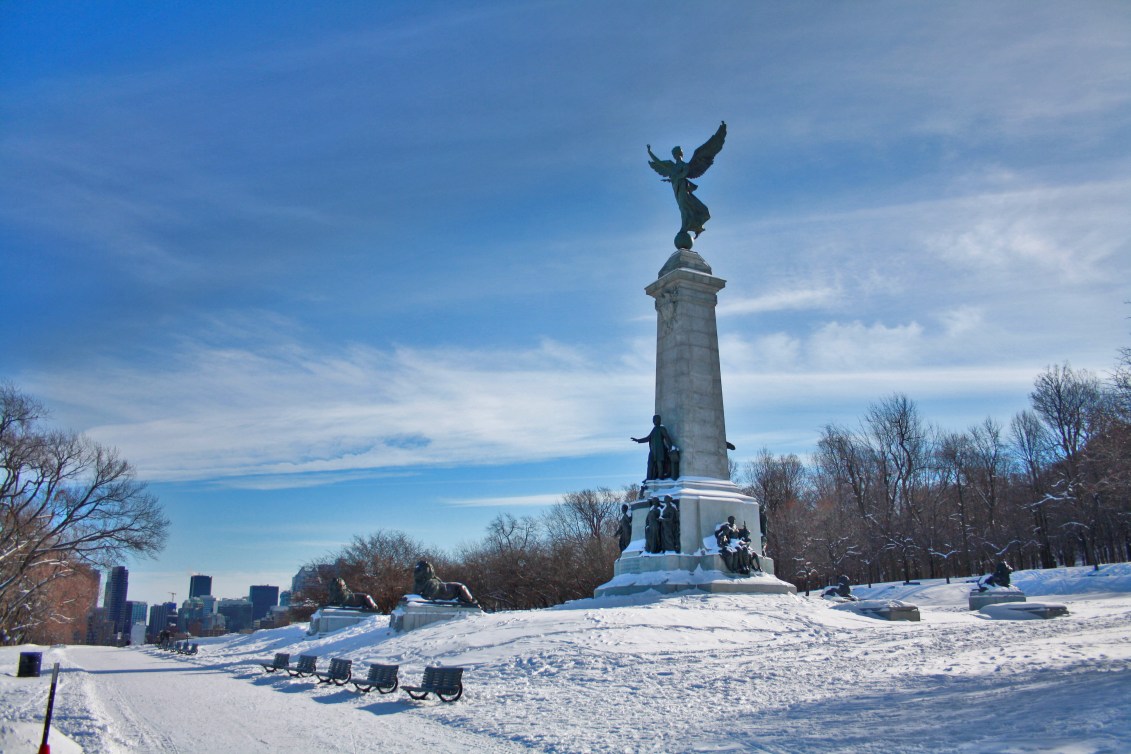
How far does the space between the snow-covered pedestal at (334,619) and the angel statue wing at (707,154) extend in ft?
69.3

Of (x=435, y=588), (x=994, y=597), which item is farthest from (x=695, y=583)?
(x=994, y=597)

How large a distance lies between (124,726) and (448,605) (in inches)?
527

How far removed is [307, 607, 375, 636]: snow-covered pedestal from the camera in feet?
102

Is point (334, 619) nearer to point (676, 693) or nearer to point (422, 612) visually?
point (422, 612)

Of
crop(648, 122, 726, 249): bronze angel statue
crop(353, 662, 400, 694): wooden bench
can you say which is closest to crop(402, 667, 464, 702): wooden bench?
crop(353, 662, 400, 694): wooden bench

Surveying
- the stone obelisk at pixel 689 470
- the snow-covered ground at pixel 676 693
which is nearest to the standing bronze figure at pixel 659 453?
the stone obelisk at pixel 689 470

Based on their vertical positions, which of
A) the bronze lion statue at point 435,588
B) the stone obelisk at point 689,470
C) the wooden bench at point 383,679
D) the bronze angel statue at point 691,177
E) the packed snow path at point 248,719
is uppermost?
the bronze angel statue at point 691,177

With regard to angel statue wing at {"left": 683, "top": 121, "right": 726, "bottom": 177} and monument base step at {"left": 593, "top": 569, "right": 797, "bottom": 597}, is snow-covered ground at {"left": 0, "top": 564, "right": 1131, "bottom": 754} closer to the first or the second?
monument base step at {"left": 593, "top": 569, "right": 797, "bottom": 597}

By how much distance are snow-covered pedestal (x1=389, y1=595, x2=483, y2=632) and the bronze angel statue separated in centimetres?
1411

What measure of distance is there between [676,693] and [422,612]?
1385cm

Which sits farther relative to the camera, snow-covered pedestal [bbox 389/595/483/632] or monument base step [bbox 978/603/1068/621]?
snow-covered pedestal [bbox 389/595/483/632]

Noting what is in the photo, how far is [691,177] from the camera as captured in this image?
29.3m

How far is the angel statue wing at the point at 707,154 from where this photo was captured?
28859 millimetres

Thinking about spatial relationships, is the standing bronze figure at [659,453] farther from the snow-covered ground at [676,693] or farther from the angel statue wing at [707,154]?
the angel statue wing at [707,154]
